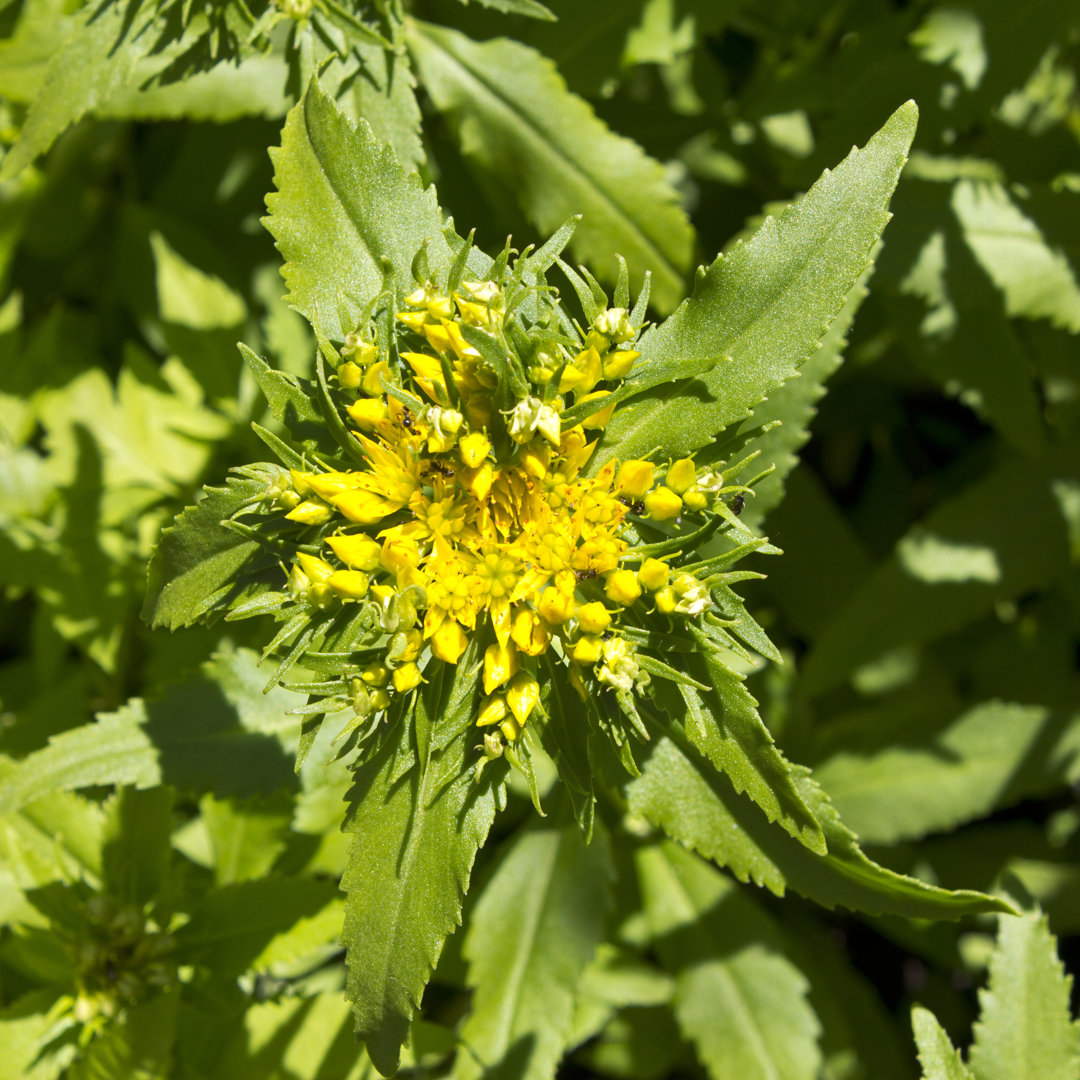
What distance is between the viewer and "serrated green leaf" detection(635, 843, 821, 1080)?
2432mm

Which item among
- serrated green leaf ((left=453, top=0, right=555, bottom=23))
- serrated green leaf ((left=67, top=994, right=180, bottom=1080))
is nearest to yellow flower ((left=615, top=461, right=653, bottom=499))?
serrated green leaf ((left=453, top=0, right=555, bottom=23))

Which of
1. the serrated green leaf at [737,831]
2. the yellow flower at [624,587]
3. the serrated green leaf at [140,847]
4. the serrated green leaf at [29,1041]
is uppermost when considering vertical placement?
the yellow flower at [624,587]

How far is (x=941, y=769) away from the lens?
2.65 meters

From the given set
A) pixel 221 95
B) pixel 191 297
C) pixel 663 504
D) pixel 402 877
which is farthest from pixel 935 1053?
pixel 191 297

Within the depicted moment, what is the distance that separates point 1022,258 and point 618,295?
1.50m

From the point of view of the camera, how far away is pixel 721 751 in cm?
150

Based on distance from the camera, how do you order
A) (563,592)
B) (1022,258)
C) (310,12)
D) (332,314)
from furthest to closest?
(1022,258), (310,12), (332,314), (563,592)

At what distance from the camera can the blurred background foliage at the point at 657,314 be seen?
2.06m

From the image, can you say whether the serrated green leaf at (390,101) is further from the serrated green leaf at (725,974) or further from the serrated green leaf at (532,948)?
the serrated green leaf at (725,974)

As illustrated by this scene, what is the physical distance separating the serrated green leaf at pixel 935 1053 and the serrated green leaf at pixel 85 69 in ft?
7.27

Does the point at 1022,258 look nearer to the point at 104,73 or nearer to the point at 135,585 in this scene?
the point at 104,73

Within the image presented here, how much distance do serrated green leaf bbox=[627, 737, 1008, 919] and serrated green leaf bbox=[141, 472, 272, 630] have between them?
0.77 m

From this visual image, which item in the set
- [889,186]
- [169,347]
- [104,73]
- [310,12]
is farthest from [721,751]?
[169,347]

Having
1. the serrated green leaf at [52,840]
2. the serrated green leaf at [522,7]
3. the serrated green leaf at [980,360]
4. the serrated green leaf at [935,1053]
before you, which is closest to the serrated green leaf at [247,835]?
the serrated green leaf at [52,840]
